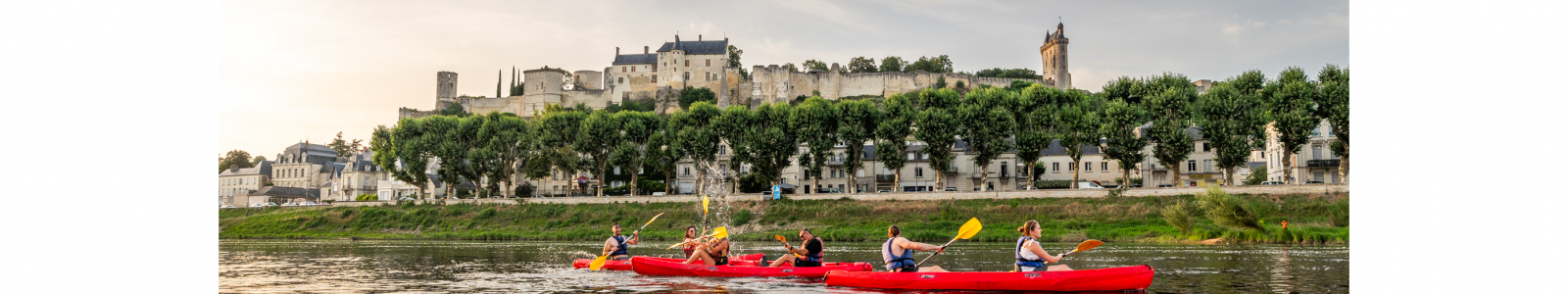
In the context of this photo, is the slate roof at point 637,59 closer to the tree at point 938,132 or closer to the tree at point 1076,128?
the tree at point 938,132

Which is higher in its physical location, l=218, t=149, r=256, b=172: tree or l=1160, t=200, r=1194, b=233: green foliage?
l=218, t=149, r=256, b=172: tree

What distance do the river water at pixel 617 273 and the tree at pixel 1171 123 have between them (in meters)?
14.3

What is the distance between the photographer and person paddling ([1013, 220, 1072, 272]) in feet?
44.3

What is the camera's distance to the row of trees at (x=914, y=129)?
134 ft

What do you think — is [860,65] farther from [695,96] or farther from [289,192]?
[289,192]

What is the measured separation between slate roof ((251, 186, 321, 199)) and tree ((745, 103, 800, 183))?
4287 centimetres

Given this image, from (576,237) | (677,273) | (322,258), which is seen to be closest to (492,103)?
(576,237)

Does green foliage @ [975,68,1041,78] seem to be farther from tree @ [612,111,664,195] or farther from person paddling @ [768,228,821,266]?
person paddling @ [768,228,821,266]

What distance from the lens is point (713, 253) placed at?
60.1ft

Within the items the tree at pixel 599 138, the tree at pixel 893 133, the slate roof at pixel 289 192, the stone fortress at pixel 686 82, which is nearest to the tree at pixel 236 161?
the slate roof at pixel 289 192

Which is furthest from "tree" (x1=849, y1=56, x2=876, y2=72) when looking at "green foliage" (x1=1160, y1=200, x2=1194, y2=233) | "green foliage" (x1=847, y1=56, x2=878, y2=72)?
"green foliage" (x1=1160, y1=200, x2=1194, y2=233)

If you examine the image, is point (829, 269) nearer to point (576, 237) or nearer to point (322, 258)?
point (322, 258)

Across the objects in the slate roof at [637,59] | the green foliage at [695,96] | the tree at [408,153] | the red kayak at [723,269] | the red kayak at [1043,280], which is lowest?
the red kayak at [723,269]

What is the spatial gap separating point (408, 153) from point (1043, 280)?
4530 cm
